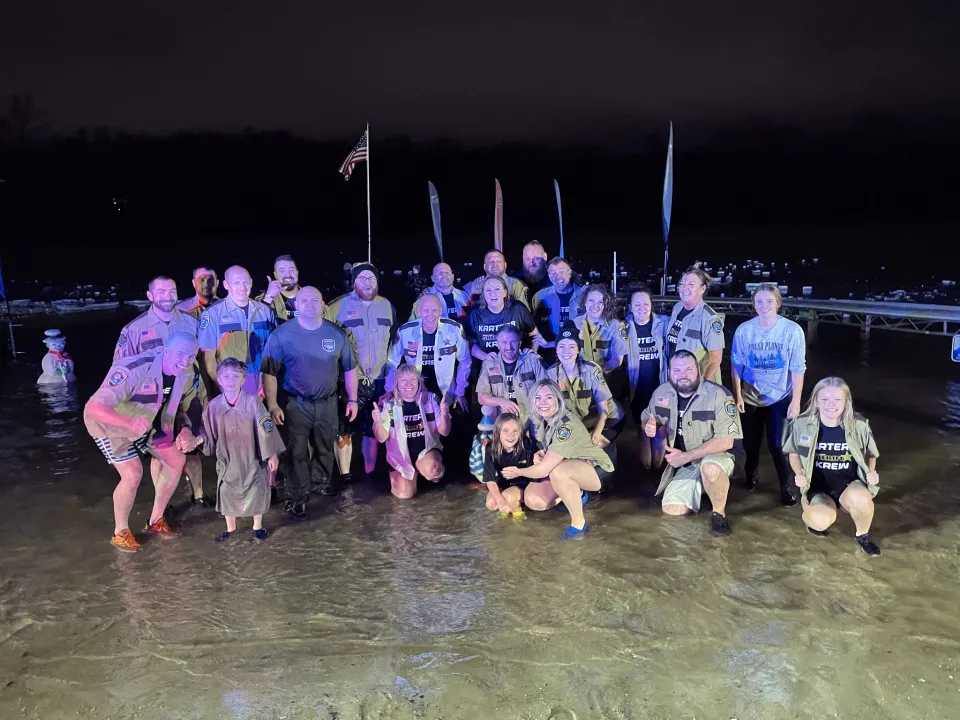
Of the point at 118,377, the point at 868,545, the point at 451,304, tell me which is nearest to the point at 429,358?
the point at 451,304

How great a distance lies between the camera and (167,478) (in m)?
5.50

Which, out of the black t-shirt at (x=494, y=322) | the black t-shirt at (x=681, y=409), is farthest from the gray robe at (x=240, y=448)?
the black t-shirt at (x=681, y=409)

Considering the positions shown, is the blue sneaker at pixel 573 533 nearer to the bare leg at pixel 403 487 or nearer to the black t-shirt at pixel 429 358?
the bare leg at pixel 403 487

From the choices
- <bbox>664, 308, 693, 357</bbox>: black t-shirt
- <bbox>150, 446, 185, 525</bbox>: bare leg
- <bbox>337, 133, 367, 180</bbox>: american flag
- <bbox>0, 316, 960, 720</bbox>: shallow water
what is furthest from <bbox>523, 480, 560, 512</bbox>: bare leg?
<bbox>337, 133, 367, 180</bbox>: american flag

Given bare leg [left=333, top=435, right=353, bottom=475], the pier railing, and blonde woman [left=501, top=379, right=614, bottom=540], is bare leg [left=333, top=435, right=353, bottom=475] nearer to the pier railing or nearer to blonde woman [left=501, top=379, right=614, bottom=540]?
blonde woman [left=501, top=379, right=614, bottom=540]

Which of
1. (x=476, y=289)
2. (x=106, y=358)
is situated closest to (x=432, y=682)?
(x=476, y=289)

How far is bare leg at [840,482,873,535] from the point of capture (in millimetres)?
4977

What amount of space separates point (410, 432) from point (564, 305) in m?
2.15

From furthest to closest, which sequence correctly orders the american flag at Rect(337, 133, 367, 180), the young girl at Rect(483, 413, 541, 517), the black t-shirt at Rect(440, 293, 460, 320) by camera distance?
1. the american flag at Rect(337, 133, 367, 180)
2. the black t-shirt at Rect(440, 293, 460, 320)
3. the young girl at Rect(483, 413, 541, 517)

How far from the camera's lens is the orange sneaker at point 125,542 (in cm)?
523

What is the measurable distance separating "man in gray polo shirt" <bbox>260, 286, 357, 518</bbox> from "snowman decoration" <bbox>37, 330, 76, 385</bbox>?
22.9ft

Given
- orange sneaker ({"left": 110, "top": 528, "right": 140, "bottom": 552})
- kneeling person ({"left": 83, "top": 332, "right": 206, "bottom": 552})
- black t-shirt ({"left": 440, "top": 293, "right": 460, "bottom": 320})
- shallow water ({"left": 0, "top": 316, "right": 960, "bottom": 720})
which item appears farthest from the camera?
black t-shirt ({"left": 440, "top": 293, "right": 460, "bottom": 320})

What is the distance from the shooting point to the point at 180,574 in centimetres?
484

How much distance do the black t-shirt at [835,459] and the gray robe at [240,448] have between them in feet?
13.0
